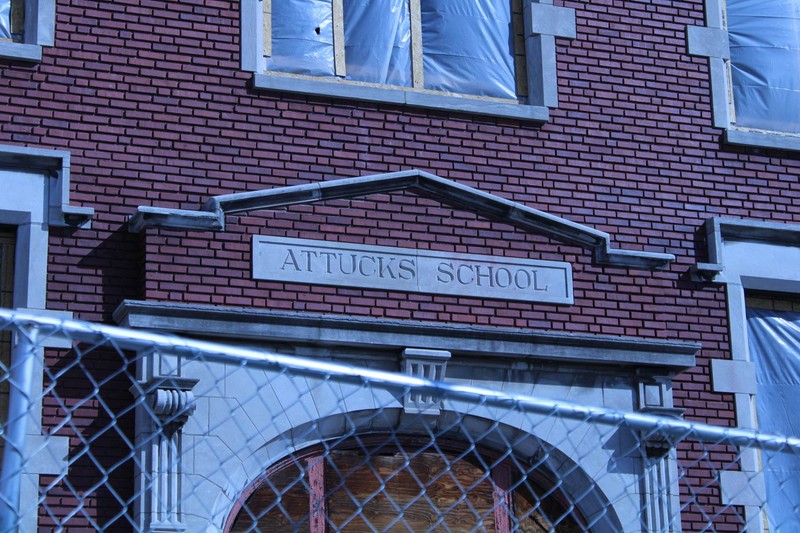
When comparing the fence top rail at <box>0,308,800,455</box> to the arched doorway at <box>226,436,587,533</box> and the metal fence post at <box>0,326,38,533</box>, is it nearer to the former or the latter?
the metal fence post at <box>0,326,38,533</box>

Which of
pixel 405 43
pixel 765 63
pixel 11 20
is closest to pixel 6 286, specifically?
pixel 11 20

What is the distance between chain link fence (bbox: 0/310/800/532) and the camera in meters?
9.05

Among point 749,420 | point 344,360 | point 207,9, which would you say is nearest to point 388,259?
point 344,360

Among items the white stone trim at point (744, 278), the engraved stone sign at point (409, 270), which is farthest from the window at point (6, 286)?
the white stone trim at point (744, 278)

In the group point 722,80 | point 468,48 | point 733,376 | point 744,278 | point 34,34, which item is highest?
point 468,48

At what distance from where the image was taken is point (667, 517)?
33.0 ft

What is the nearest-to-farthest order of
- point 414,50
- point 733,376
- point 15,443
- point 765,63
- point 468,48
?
1. point 15,443
2. point 733,376
3. point 414,50
4. point 468,48
5. point 765,63

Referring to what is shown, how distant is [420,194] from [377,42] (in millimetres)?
1425

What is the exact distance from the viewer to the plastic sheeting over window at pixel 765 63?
1209cm

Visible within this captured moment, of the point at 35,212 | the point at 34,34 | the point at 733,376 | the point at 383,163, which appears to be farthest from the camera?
the point at 733,376

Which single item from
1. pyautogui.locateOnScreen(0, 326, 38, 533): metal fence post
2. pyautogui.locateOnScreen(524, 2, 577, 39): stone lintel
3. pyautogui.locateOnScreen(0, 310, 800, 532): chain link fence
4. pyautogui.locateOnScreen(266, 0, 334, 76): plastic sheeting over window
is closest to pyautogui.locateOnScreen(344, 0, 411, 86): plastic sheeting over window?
pyautogui.locateOnScreen(266, 0, 334, 76): plastic sheeting over window

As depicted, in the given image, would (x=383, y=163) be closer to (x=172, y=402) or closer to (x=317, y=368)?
(x=172, y=402)

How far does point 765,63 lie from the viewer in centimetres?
1223

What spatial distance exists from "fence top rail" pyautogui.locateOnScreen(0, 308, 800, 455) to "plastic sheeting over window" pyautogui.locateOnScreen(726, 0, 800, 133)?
21.0 feet
